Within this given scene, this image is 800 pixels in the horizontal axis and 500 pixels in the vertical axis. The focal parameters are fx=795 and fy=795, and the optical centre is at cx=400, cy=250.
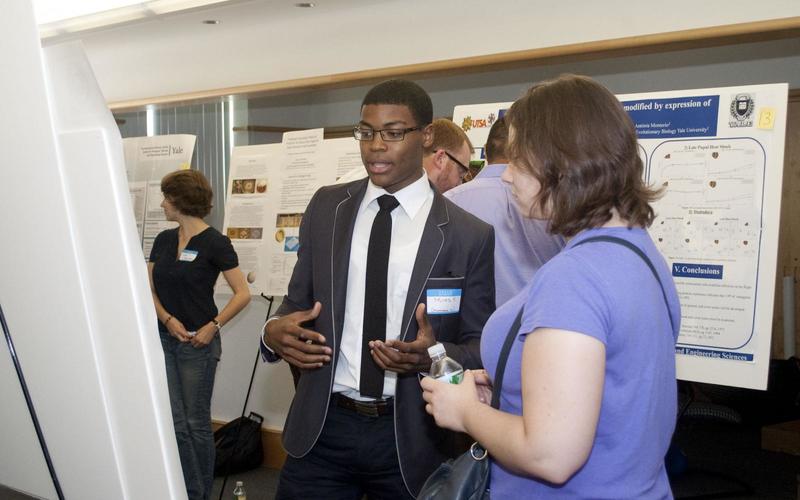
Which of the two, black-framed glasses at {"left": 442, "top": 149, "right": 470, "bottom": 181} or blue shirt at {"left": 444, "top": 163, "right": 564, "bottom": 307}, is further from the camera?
black-framed glasses at {"left": 442, "top": 149, "right": 470, "bottom": 181}

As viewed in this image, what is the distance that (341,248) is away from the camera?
6.63 feet

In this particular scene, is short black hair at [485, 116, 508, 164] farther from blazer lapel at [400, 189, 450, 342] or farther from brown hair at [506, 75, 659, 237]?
brown hair at [506, 75, 659, 237]

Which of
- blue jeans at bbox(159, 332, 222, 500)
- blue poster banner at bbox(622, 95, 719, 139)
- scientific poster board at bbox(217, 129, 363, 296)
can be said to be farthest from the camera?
scientific poster board at bbox(217, 129, 363, 296)

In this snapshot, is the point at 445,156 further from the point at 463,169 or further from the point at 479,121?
the point at 479,121

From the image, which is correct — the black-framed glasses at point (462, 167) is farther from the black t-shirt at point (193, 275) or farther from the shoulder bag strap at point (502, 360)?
the shoulder bag strap at point (502, 360)

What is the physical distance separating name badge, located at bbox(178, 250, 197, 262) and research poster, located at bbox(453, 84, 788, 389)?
2190 mm

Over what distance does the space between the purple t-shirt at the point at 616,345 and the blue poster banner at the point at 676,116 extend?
208 centimetres

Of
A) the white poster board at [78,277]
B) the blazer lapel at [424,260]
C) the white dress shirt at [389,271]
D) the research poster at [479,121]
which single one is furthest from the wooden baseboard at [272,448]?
the white poster board at [78,277]

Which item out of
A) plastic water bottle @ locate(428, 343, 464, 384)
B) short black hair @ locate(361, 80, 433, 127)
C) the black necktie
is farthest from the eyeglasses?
plastic water bottle @ locate(428, 343, 464, 384)

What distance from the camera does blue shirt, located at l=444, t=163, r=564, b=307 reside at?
8.72 feet

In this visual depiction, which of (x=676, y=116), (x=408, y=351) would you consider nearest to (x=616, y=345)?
(x=408, y=351)

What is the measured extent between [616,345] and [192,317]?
3.10 metres

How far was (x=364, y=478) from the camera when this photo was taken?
6.37ft

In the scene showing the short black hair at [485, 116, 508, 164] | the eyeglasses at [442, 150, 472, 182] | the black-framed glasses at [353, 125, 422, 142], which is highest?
the black-framed glasses at [353, 125, 422, 142]
